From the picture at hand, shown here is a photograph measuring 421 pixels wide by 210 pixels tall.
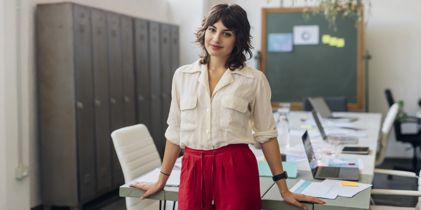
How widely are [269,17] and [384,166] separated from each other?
2376mm

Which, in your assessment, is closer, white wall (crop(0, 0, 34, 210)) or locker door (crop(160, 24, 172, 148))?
white wall (crop(0, 0, 34, 210))

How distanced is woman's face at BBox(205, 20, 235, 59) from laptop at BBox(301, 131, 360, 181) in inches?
35.2

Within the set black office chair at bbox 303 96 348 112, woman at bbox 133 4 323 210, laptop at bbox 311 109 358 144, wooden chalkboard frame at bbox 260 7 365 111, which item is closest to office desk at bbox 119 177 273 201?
woman at bbox 133 4 323 210

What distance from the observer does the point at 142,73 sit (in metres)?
5.58

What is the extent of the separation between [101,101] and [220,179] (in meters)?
2.93

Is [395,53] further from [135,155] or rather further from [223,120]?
[223,120]

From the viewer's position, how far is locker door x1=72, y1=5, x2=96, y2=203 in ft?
14.0

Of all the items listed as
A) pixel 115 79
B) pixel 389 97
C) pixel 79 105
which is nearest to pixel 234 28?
pixel 79 105

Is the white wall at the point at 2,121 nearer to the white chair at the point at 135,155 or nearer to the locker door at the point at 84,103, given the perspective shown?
the locker door at the point at 84,103

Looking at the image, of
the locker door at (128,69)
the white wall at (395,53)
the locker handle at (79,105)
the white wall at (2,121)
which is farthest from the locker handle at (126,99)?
the white wall at (395,53)

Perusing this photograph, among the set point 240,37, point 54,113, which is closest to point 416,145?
point 54,113

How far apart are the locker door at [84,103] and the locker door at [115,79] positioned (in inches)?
15.6

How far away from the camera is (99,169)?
4664 mm

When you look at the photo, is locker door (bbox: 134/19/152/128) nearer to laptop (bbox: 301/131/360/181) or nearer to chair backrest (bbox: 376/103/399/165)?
chair backrest (bbox: 376/103/399/165)
